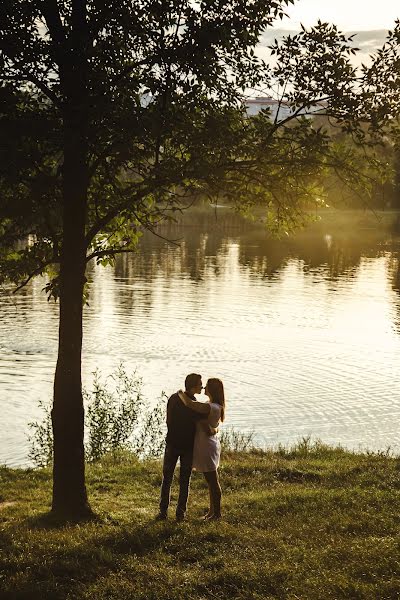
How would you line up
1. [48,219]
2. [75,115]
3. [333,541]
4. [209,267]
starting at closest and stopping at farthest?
[333,541], [75,115], [48,219], [209,267]

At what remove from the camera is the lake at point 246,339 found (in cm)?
2733

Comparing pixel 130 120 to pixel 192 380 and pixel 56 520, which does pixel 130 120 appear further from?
pixel 56 520

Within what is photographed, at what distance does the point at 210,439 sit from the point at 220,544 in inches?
71.2

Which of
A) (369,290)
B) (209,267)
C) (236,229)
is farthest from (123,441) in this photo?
(236,229)

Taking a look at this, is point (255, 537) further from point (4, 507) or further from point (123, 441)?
point (123, 441)

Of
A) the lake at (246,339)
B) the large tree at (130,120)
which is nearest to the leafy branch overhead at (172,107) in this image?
the large tree at (130,120)

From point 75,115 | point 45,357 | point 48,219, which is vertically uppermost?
point 75,115

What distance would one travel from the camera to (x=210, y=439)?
1173 cm

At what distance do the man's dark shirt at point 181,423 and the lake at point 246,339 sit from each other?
35.2 feet

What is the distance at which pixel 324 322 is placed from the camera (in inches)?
1841

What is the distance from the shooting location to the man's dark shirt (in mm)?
11547

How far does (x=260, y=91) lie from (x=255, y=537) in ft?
22.9

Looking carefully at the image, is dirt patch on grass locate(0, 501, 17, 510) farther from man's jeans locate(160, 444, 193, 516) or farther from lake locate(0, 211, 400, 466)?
lake locate(0, 211, 400, 466)

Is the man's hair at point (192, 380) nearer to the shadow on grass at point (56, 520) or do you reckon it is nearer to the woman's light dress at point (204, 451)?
the woman's light dress at point (204, 451)
